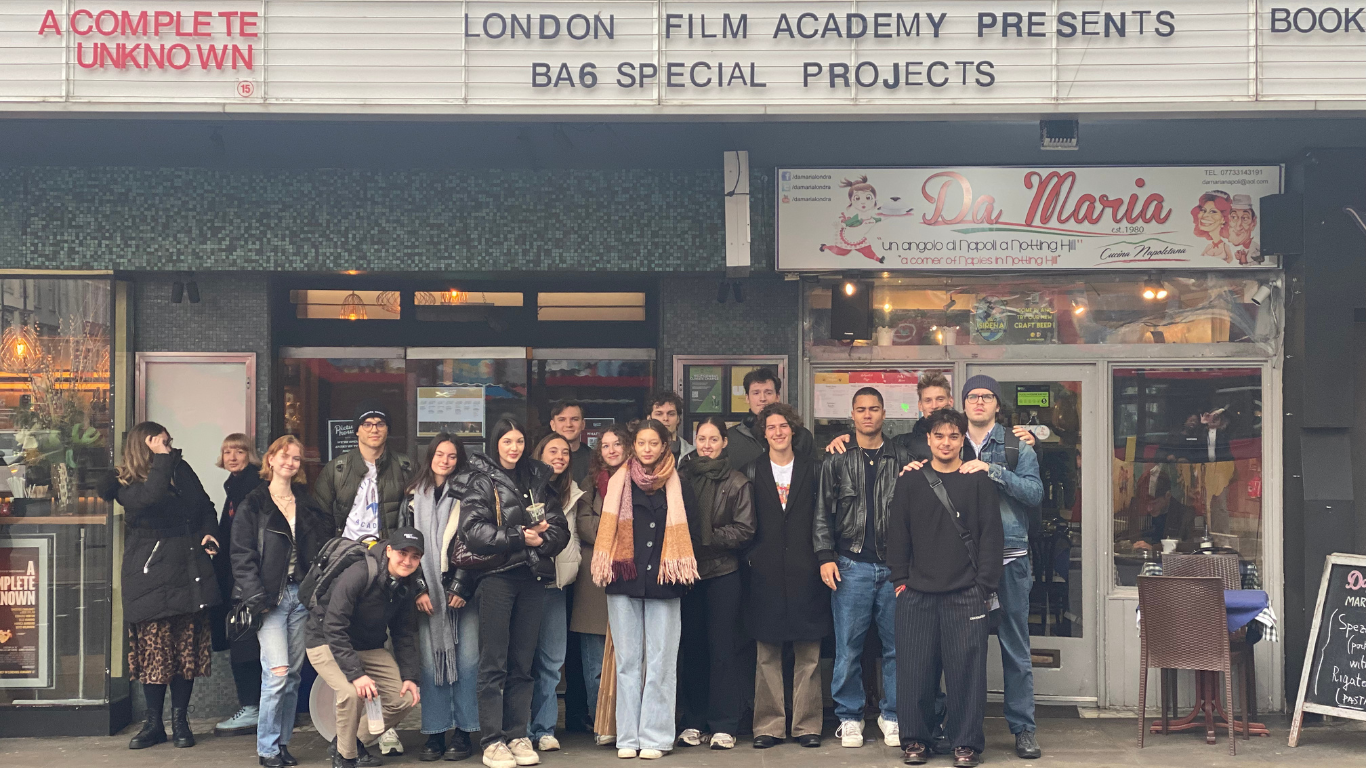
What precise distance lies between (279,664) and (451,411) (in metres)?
2.13

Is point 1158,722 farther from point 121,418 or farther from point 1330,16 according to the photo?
point 121,418

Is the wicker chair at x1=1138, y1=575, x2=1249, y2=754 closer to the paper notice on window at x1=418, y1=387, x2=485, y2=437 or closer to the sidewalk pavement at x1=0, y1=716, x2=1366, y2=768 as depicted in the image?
the sidewalk pavement at x1=0, y1=716, x2=1366, y2=768

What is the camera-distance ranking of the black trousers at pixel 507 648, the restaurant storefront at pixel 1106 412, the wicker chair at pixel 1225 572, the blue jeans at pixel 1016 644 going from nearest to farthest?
the black trousers at pixel 507 648
the blue jeans at pixel 1016 644
the wicker chair at pixel 1225 572
the restaurant storefront at pixel 1106 412

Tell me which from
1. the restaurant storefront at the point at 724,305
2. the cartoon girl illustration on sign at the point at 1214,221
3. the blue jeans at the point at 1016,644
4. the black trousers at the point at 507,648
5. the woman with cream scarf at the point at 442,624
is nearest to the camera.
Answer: the black trousers at the point at 507,648

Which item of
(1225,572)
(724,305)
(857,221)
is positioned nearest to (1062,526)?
(1225,572)

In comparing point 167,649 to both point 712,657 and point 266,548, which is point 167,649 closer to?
point 266,548

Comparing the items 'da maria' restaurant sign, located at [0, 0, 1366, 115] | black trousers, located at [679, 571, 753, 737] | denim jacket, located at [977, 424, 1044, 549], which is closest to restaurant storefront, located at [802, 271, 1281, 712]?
denim jacket, located at [977, 424, 1044, 549]

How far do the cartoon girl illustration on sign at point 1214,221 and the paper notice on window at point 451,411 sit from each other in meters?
4.65

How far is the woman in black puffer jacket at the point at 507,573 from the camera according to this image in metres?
6.41

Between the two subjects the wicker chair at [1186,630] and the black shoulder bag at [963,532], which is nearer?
the black shoulder bag at [963,532]

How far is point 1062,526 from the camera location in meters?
7.83

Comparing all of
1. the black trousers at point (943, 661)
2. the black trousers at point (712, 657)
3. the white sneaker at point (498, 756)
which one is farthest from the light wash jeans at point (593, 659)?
the black trousers at point (943, 661)

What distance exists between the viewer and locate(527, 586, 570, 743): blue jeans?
22.4 feet

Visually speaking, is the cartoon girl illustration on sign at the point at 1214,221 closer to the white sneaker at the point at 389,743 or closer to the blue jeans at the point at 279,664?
the white sneaker at the point at 389,743
